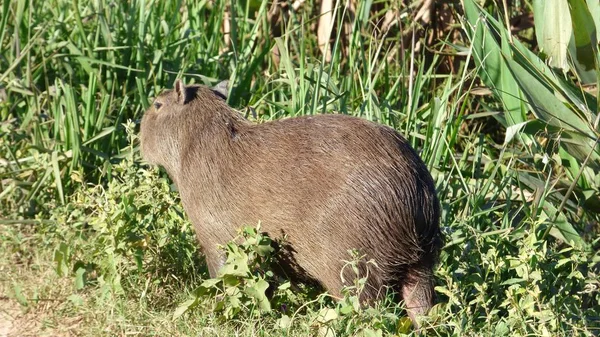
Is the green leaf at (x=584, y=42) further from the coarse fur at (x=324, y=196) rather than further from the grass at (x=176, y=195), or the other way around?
the coarse fur at (x=324, y=196)

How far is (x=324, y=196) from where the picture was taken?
3707mm

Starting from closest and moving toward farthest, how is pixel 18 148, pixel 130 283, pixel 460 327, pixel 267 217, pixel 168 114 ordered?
pixel 460 327, pixel 267 217, pixel 130 283, pixel 168 114, pixel 18 148

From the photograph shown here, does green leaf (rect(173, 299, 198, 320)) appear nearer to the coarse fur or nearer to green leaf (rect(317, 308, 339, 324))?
the coarse fur

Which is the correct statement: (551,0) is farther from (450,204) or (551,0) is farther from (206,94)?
(206,94)

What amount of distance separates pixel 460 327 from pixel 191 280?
139 centimetres

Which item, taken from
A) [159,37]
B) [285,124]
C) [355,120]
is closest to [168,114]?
[285,124]

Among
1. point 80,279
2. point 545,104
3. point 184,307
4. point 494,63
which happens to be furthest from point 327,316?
point 494,63

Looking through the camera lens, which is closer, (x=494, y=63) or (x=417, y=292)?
(x=417, y=292)

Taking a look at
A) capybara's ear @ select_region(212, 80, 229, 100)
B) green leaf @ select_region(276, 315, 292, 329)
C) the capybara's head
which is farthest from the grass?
capybara's ear @ select_region(212, 80, 229, 100)

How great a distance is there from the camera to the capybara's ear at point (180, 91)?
437 centimetres

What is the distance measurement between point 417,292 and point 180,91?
56.2 inches

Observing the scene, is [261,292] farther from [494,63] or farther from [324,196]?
[494,63]

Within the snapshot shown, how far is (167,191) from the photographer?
179 inches

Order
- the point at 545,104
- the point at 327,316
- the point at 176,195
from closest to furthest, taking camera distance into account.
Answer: the point at 327,316 < the point at 545,104 < the point at 176,195
